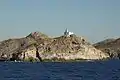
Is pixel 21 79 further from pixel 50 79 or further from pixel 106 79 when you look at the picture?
pixel 106 79

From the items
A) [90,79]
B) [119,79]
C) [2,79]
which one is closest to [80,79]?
[90,79]

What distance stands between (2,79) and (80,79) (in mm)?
14514

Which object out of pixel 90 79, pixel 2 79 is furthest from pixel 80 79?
pixel 2 79

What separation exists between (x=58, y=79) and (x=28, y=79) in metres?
5.76

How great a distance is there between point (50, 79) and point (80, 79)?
6.41m

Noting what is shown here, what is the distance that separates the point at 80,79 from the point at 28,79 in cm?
963

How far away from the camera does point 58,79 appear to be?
87.4 meters

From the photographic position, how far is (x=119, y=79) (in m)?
83.9

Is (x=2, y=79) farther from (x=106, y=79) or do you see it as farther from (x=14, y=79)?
(x=106, y=79)

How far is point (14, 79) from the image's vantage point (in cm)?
8631

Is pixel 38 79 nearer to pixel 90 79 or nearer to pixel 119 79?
pixel 90 79

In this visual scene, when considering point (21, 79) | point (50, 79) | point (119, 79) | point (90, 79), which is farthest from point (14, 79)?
point (119, 79)

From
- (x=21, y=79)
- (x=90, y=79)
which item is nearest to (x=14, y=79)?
(x=21, y=79)

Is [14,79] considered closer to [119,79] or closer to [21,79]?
[21,79]
